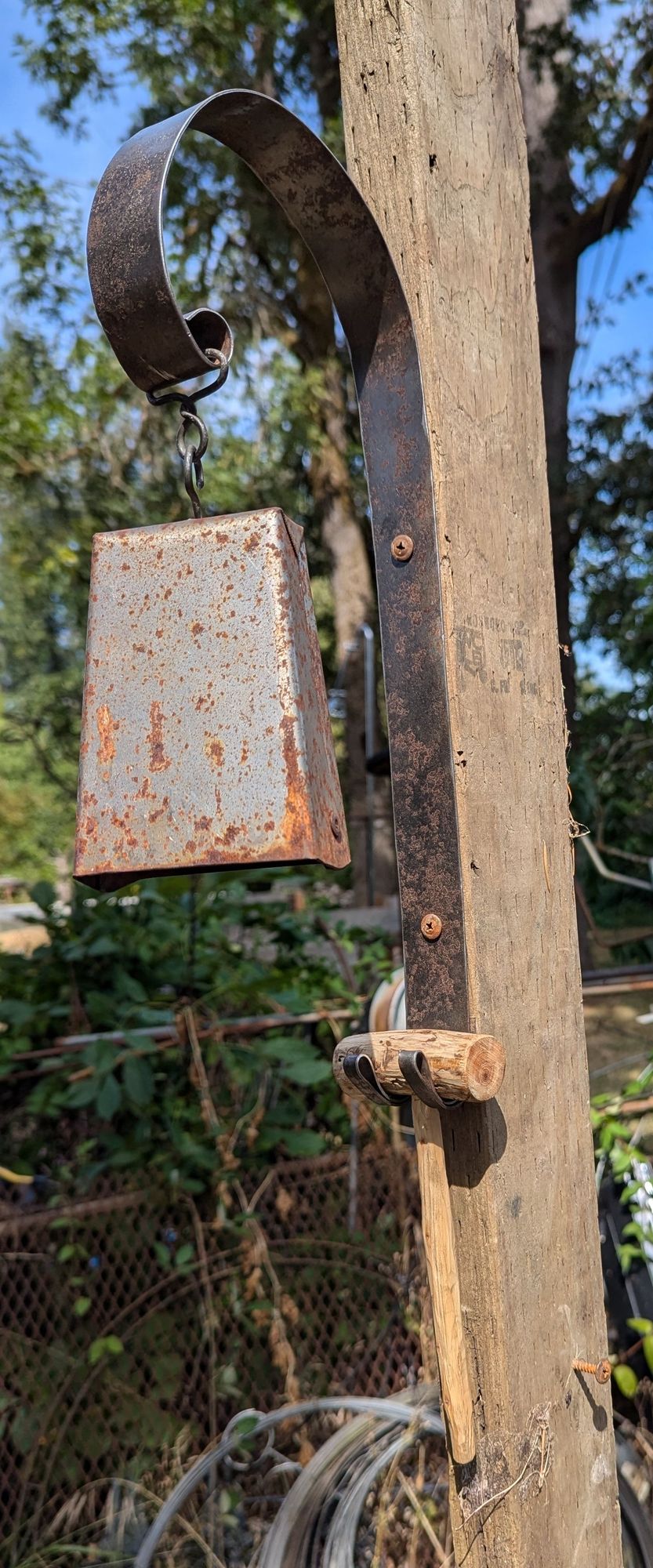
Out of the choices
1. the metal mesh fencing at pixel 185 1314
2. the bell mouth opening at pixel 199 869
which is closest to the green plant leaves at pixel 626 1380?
the metal mesh fencing at pixel 185 1314

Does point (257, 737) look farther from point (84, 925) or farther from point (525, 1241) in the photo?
point (84, 925)

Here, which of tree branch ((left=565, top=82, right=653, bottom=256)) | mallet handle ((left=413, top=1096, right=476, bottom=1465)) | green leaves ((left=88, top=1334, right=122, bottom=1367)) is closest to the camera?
mallet handle ((left=413, top=1096, right=476, bottom=1465))

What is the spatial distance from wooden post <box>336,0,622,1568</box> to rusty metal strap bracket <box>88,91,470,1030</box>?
20 millimetres

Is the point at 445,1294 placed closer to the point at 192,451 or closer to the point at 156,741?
the point at 156,741

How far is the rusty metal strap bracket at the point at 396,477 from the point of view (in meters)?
1.24

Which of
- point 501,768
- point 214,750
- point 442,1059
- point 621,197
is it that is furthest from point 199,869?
point 621,197

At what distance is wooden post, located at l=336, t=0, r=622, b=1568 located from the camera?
124 centimetres

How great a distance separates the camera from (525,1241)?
4.23ft

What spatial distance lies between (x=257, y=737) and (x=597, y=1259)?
901 millimetres

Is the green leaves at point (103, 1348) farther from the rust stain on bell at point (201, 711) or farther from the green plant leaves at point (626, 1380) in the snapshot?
the rust stain on bell at point (201, 711)

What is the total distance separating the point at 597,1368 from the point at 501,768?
0.76m

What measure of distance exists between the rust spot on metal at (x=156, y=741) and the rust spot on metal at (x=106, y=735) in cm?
4

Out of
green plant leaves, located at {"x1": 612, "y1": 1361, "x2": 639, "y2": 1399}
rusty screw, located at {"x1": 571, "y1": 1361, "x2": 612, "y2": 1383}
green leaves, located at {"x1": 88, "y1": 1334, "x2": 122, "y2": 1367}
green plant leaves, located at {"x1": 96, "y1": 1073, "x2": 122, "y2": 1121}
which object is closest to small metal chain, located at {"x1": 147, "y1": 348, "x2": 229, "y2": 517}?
rusty screw, located at {"x1": 571, "y1": 1361, "x2": 612, "y2": 1383}

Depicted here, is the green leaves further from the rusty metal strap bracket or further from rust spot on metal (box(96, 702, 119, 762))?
rust spot on metal (box(96, 702, 119, 762))
